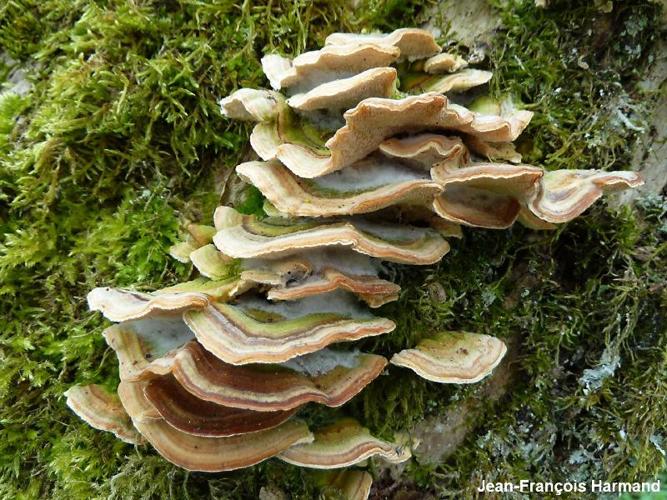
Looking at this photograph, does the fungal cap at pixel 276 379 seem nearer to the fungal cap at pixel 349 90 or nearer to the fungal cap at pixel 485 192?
the fungal cap at pixel 485 192

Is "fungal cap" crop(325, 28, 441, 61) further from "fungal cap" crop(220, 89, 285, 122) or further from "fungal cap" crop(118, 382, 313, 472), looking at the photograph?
"fungal cap" crop(118, 382, 313, 472)

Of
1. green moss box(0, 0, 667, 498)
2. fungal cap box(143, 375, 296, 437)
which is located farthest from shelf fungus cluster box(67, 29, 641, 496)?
green moss box(0, 0, 667, 498)

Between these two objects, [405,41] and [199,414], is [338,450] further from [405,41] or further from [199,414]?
[405,41]

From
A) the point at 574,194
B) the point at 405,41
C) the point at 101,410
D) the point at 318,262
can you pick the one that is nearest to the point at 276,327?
the point at 318,262

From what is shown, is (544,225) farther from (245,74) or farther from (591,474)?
(245,74)

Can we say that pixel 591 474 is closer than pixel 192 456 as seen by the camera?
No

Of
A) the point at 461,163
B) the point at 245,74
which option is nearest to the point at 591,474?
the point at 461,163
